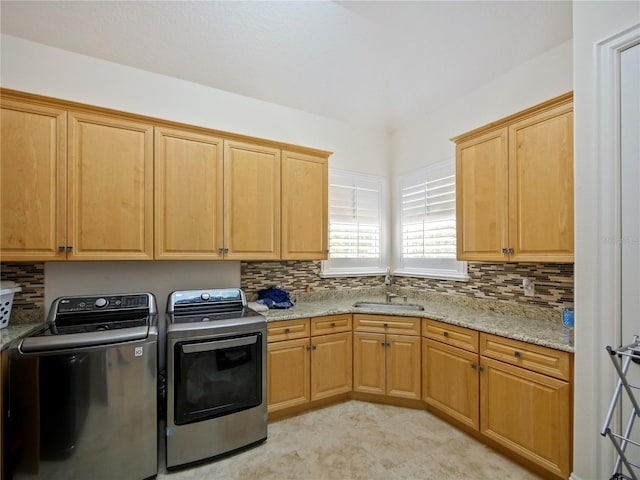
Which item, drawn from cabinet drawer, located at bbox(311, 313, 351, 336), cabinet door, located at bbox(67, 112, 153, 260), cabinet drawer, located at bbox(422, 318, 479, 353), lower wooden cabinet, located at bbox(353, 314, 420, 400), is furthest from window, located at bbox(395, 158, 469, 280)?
cabinet door, located at bbox(67, 112, 153, 260)

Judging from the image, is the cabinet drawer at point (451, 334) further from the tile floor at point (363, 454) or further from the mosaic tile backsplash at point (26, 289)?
the mosaic tile backsplash at point (26, 289)

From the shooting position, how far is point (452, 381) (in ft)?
8.14

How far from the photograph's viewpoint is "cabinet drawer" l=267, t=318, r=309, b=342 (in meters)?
2.55

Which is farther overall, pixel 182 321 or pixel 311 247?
pixel 311 247

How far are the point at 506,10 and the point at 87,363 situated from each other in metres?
3.38

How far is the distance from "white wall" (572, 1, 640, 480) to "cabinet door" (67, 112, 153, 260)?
2800 mm

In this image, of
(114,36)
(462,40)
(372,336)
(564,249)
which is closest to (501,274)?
(564,249)

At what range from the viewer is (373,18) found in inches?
84.0

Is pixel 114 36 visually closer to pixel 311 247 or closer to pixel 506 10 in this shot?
pixel 311 247

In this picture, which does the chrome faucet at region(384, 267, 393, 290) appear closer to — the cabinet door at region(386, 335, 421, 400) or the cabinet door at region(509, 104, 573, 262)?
the cabinet door at region(386, 335, 421, 400)

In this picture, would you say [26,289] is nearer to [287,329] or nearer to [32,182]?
[32,182]

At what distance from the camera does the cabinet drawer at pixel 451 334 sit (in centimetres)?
233

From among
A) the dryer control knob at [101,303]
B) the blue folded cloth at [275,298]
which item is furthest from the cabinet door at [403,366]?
the dryer control knob at [101,303]

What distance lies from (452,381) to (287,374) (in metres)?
1.33
